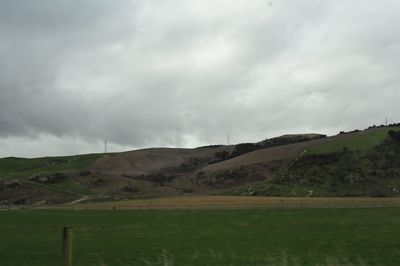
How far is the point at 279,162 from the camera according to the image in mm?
167125

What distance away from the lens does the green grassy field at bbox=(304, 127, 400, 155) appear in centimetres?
16121

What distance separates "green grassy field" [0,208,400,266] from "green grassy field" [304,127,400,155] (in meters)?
102

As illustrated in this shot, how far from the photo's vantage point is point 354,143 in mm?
164000

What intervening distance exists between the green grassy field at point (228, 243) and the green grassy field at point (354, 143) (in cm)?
10167

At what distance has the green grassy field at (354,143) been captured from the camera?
161 m

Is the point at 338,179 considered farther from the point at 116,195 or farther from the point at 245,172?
the point at 116,195

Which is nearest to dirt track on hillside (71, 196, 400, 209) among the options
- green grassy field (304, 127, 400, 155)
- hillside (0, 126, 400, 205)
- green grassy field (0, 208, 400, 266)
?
green grassy field (0, 208, 400, 266)

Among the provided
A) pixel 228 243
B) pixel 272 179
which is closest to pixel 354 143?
pixel 272 179

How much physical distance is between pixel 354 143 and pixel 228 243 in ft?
442

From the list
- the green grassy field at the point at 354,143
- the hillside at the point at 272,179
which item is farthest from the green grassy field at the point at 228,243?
the green grassy field at the point at 354,143

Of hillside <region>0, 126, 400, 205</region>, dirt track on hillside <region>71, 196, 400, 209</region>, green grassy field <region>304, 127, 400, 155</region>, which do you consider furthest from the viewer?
green grassy field <region>304, 127, 400, 155</region>

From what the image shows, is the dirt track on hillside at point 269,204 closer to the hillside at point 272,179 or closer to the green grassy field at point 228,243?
the green grassy field at point 228,243

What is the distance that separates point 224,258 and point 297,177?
123 metres

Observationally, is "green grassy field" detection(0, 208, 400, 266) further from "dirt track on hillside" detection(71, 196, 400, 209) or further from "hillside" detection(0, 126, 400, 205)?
"hillside" detection(0, 126, 400, 205)
